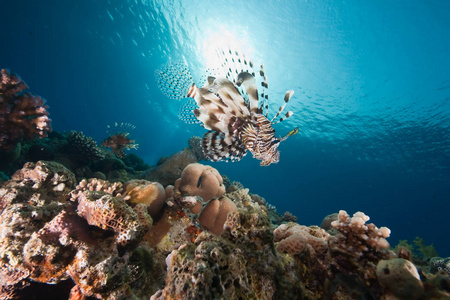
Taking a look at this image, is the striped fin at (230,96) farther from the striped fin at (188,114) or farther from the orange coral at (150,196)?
the orange coral at (150,196)

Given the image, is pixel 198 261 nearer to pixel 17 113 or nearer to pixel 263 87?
pixel 263 87

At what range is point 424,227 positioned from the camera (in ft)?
178

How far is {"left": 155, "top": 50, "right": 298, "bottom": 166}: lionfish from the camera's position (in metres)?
3.53

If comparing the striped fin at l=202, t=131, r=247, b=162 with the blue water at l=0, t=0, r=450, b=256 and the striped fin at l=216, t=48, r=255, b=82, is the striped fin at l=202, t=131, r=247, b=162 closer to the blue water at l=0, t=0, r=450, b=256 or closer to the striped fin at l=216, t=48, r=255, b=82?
the striped fin at l=216, t=48, r=255, b=82

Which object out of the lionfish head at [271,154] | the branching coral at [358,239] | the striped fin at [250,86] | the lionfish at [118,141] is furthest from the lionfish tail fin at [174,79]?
the branching coral at [358,239]

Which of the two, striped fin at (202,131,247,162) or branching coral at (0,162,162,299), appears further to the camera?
striped fin at (202,131,247,162)

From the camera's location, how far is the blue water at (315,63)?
17125 millimetres

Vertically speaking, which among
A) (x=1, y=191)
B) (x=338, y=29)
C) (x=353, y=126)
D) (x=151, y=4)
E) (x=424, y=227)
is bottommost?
(x=424, y=227)

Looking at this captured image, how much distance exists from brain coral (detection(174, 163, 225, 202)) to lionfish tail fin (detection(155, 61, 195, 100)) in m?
2.06

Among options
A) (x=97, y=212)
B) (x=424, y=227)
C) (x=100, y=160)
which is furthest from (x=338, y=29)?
(x=424, y=227)

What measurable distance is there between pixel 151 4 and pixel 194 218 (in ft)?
85.6

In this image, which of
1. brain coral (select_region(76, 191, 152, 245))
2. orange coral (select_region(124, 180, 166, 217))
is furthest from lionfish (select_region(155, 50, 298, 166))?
brain coral (select_region(76, 191, 152, 245))

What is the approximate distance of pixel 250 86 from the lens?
3482 millimetres

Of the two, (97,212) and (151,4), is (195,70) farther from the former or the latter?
(97,212)
